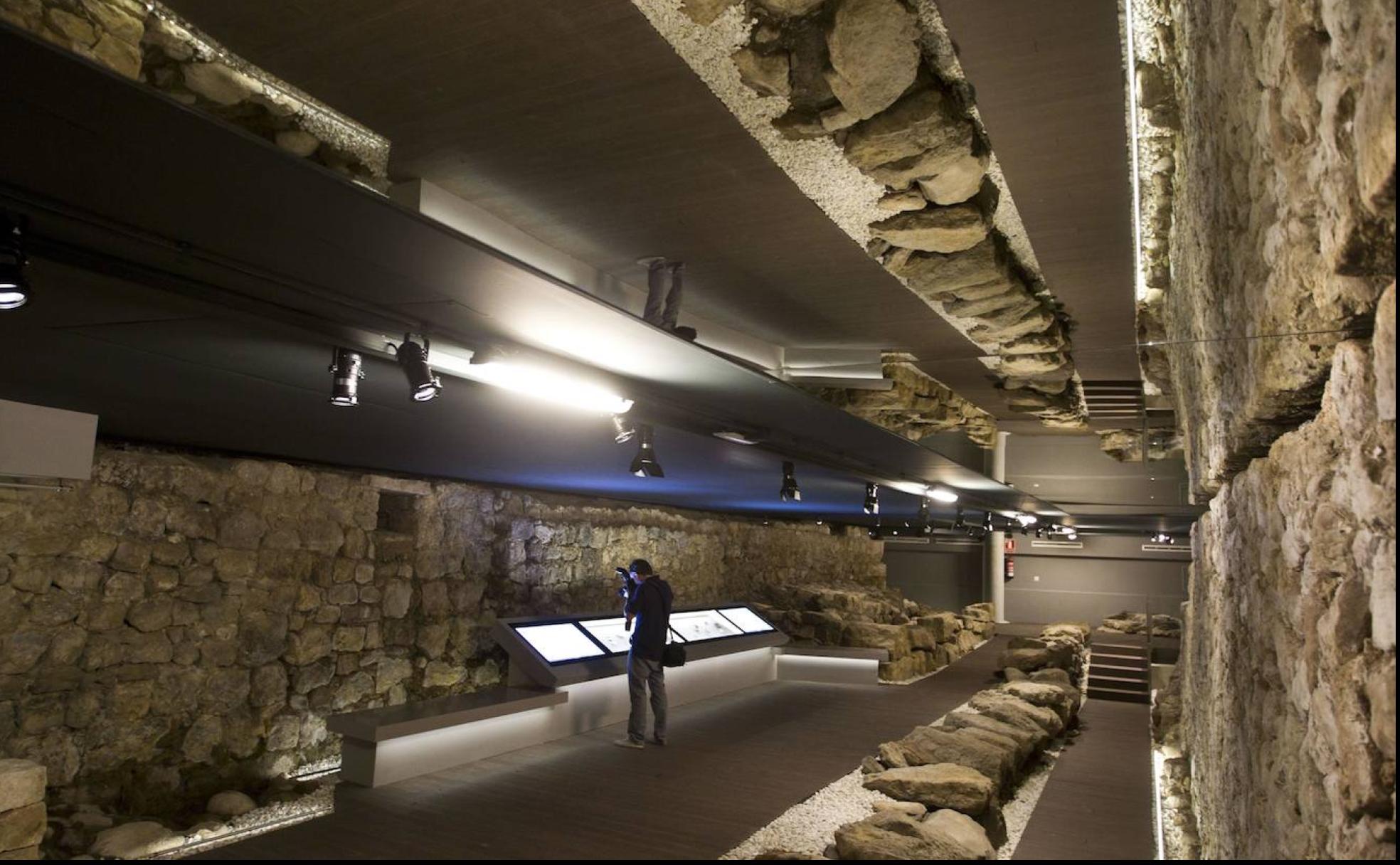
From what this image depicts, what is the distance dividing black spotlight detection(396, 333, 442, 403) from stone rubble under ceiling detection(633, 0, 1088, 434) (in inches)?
60.9

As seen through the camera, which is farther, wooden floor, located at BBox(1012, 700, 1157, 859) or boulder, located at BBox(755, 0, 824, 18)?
boulder, located at BBox(755, 0, 824, 18)

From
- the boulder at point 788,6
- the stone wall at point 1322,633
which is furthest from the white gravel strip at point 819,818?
the boulder at point 788,6

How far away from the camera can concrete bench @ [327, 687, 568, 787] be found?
5.80 metres

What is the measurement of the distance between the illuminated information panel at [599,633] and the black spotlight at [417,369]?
4589 millimetres

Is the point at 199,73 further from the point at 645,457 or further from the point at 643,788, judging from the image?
the point at 643,788

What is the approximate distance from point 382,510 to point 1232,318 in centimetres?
797

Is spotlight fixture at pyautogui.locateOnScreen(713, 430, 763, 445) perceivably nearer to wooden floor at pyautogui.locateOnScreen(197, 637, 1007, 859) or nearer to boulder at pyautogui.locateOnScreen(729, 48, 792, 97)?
wooden floor at pyautogui.locateOnScreen(197, 637, 1007, 859)

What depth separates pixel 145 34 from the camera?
118 inches

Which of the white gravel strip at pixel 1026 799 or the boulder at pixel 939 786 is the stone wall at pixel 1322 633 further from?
the boulder at pixel 939 786

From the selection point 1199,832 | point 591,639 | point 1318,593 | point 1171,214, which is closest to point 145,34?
point 1318,593

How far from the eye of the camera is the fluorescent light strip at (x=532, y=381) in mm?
4180

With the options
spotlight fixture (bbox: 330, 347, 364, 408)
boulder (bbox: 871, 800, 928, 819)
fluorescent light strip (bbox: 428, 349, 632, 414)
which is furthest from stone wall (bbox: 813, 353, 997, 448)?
spotlight fixture (bbox: 330, 347, 364, 408)

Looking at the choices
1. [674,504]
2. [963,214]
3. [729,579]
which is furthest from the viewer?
[729,579]

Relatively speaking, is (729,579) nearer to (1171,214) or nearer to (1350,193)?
(1171,214)
